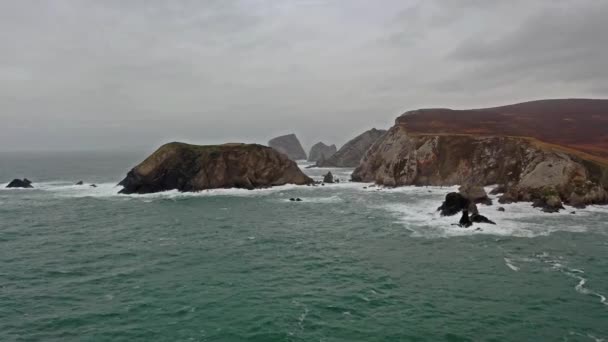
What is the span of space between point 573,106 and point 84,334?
589 ft

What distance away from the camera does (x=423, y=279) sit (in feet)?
126

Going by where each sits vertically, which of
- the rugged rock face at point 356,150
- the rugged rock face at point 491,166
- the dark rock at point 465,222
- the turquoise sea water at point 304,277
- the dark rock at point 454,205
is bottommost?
the turquoise sea water at point 304,277

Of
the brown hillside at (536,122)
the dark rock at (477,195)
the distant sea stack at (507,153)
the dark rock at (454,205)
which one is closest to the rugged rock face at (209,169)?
the distant sea stack at (507,153)

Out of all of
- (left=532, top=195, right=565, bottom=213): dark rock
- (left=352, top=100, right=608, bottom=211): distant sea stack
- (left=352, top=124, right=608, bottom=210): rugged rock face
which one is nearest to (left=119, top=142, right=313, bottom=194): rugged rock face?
(left=352, top=124, right=608, bottom=210): rugged rock face

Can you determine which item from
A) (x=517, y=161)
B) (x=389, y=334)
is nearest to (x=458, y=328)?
(x=389, y=334)

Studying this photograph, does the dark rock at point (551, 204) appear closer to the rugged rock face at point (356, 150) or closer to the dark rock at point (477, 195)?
the dark rock at point (477, 195)

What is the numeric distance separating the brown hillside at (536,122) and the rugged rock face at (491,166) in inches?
599

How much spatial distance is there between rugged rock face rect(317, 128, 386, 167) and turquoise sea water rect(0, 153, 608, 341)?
119506 millimetres

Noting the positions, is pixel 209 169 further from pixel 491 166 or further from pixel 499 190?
pixel 491 166

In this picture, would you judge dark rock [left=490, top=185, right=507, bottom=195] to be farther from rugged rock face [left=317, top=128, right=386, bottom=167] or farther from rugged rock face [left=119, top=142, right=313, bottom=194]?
rugged rock face [left=317, top=128, right=386, bottom=167]

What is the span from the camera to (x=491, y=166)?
338 ft

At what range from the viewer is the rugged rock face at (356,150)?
192 metres

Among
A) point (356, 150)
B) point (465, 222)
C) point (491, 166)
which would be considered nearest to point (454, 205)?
point (465, 222)

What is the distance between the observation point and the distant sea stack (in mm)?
79062
